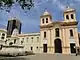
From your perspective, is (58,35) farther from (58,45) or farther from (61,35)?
(58,45)

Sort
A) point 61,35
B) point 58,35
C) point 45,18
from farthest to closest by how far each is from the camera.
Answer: point 45,18, point 58,35, point 61,35

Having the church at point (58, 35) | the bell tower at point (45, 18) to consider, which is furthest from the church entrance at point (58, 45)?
the bell tower at point (45, 18)

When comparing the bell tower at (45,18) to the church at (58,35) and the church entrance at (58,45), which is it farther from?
the church entrance at (58,45)

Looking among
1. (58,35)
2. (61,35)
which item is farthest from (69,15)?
(58,35)

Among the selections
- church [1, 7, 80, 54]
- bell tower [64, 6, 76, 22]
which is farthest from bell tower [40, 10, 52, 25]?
bell tower [64, 6, 76, 22]

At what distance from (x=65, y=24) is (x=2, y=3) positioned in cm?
2957

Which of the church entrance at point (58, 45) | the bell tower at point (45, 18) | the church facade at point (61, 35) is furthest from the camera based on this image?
the bell tower at point (45, 18)

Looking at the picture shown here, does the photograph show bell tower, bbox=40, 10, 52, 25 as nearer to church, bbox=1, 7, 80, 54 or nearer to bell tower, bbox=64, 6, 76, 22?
church, bbox=1, 7, 80, 54

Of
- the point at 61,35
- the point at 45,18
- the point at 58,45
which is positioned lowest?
the point at 58,45

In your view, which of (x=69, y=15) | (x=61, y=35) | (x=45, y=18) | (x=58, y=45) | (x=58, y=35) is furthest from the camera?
(x=45, y=18)

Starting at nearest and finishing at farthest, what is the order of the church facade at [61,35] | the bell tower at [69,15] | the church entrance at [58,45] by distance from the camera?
the church facade at [61,35] → the bell tower at [69,15] → the church entrance at [58,45]

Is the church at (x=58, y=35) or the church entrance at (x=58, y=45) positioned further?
the church entrance at (x=58, y=45)

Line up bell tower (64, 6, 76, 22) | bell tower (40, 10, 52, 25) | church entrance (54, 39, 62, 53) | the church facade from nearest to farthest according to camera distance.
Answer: the church facade < bell tower (64, 6, 76, 22) < church entrance (54, 39, 62, 53) < bell tower (40, 10, 52, 25)

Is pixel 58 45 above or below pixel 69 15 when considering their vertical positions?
below
